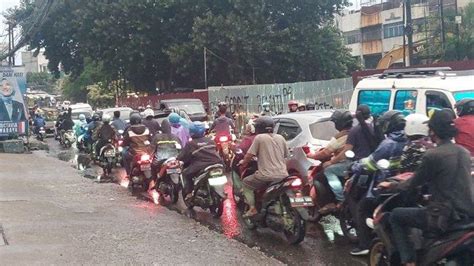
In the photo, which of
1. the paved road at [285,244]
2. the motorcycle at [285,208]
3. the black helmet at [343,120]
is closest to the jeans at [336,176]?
the motorcycle at [285,208]

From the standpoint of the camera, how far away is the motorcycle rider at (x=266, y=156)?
7.86 metres

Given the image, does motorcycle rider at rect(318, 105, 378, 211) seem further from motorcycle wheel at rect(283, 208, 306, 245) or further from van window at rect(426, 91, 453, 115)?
van window at rect(426, 91, 453, 115)

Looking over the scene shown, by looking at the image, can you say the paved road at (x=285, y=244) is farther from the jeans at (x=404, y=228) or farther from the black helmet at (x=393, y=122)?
the jeans at (x=404, y=228)

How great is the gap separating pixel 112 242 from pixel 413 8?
4346cm

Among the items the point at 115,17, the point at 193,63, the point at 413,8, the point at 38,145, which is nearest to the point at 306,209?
the point at 38,145

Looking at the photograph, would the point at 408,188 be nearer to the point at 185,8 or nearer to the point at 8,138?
the point at 8,138

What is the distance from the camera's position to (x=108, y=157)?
51.3ft

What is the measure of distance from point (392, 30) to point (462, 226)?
46526 mm

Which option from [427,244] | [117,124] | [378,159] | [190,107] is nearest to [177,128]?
[117,124]

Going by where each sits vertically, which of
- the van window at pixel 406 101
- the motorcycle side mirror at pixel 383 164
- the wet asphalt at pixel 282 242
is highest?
the van window at pixel 406 101

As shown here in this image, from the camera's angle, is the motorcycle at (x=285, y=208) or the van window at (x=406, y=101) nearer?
the motorcycle at (x=285, y=208)

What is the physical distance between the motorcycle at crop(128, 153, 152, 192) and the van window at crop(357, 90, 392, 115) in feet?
13.7

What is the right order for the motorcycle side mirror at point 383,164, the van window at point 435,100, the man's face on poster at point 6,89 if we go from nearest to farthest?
1. the motorcycle side mirror at point 383,164
2. the van window at point 435,100
3. the man's face on poster at point 6,89

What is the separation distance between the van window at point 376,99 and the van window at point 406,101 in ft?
0.60
